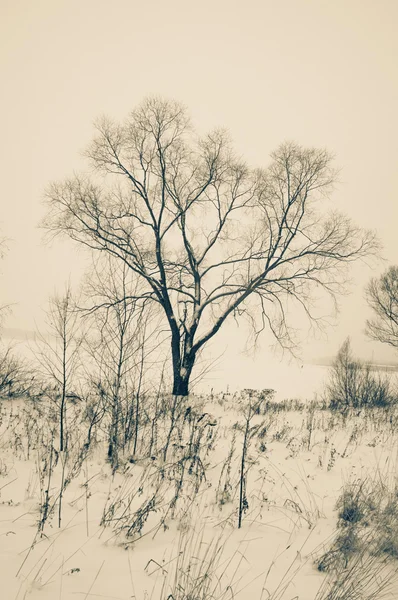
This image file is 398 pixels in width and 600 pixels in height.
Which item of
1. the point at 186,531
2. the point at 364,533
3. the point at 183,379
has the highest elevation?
the point at 183,379

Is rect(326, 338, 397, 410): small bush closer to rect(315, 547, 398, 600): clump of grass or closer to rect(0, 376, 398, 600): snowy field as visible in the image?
rect(0, 376, 398, 600): snowy field

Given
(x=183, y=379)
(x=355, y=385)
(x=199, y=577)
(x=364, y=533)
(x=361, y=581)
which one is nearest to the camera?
(x=199, y=577)

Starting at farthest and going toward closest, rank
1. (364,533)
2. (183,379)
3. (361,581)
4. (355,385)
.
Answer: (355,385), (183,379), (364,533), (361,581)

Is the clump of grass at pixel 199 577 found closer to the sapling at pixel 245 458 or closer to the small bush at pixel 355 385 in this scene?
the sapling at pixel 245 458

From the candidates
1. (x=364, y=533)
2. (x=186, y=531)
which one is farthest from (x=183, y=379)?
(x=364, y=533)

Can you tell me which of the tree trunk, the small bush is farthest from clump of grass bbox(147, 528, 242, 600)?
the small bush

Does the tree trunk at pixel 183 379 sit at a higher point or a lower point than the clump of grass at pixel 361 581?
higher

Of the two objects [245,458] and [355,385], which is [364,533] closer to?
[245,458]

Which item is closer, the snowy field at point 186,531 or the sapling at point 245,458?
the snowy field at point 186,531

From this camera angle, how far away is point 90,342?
664 cm

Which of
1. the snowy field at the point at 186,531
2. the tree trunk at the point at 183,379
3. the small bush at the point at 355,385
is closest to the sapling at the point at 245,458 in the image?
the snowy field at the point at 186,531

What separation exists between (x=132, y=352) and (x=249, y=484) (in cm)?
301

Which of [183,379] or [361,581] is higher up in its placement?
[183,379]

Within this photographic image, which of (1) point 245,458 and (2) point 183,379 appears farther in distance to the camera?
(2) point 183,379
